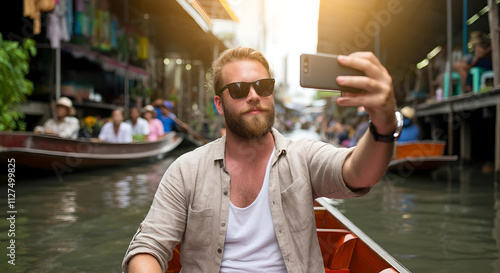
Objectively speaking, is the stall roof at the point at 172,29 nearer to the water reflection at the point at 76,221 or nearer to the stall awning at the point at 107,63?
the stall awning at the point at 107,63

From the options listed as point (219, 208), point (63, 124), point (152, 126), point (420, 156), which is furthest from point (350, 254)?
point (152, 126)

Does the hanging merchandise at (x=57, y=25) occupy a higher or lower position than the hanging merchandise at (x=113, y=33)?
lower

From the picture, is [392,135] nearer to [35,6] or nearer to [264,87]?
[264,87]

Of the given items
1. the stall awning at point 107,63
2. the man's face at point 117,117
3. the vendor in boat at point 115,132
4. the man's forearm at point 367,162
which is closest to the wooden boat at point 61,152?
the vendor in boat at point 115,132

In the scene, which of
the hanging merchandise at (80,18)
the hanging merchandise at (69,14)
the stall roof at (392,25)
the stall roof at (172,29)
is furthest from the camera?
the stall roof at (172,29)

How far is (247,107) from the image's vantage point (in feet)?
6.47

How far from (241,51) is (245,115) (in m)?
0.29

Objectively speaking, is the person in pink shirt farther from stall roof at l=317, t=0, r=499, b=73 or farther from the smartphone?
the smartphone

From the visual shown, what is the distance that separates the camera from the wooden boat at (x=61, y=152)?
25.8 ft

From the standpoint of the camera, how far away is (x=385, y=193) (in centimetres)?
812

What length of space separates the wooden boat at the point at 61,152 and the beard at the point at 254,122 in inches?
263

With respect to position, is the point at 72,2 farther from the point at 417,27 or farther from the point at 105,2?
the point at 417,27

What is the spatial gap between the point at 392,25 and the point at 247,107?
1644cm

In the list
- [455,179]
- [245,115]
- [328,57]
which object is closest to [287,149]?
[245,115]
